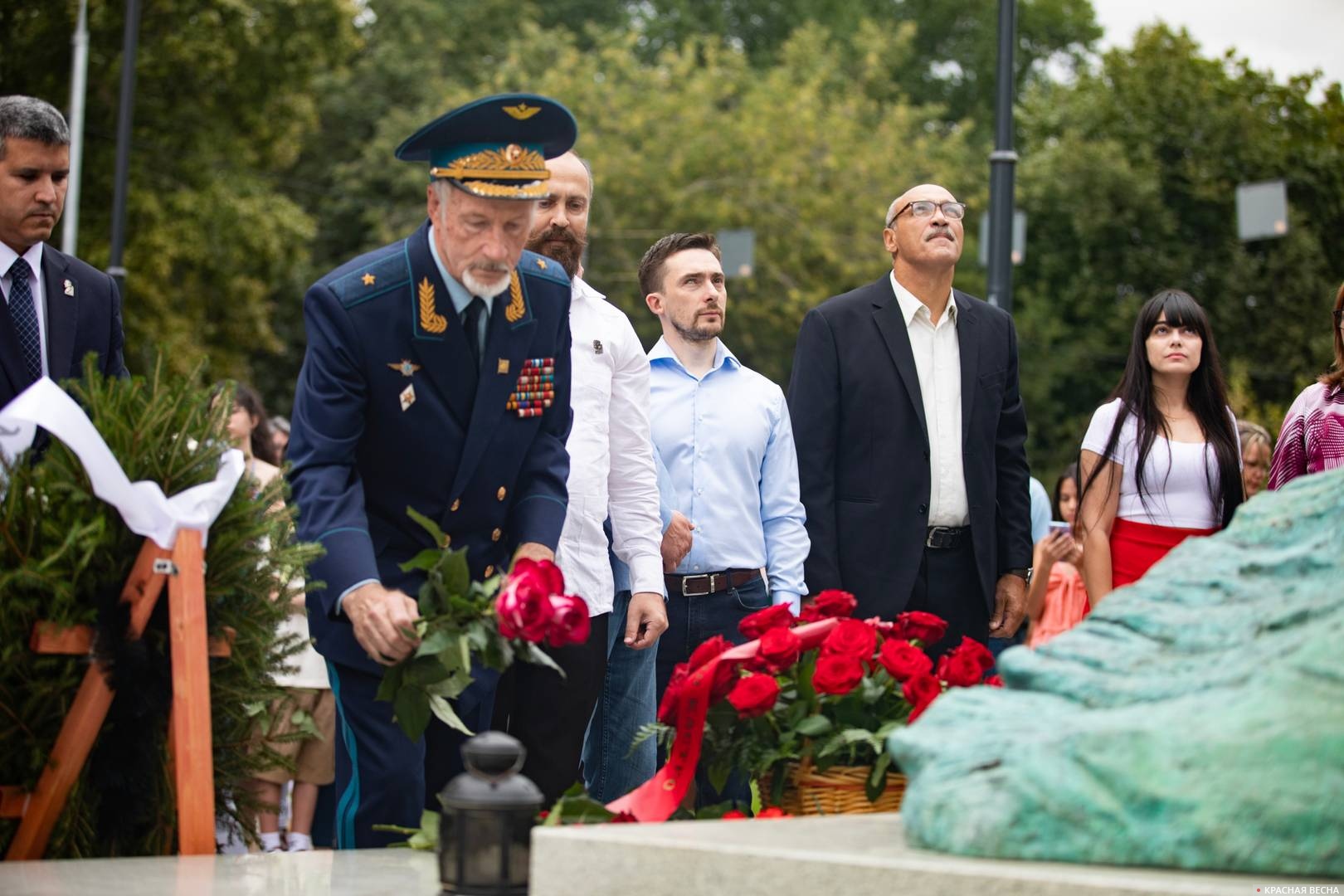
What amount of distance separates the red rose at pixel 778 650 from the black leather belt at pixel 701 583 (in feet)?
5.98

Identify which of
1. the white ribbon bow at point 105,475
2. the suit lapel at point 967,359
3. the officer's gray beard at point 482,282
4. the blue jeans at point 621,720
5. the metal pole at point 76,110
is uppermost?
the metal pole at point 76,110

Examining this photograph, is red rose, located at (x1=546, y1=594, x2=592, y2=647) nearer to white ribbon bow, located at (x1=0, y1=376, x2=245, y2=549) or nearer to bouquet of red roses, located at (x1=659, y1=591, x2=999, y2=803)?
bouquet of red roses, located at (x1=659, y1=591, x2=999, y2=803)

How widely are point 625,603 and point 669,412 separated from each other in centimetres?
108

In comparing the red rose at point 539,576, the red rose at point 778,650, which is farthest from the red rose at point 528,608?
the red rose at point 778,650

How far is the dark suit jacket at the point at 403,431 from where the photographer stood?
197 inches

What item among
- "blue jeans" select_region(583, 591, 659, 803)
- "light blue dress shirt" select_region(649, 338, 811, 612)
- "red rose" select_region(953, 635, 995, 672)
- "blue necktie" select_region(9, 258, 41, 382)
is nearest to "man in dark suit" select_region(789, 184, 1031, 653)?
"light blue dress shirt" select_region(649, 338, 811, 612)

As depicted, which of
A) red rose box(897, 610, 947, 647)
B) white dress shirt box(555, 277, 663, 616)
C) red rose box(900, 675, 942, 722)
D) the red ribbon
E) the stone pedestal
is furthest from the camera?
white dress shirt box(555, 277, 663, 616)

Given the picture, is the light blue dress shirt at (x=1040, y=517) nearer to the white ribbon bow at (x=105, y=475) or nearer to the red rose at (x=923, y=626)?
the red rose at (x=923, y=626)

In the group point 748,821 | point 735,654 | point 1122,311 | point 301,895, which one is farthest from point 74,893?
point 1122,311

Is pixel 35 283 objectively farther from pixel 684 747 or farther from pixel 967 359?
pixel 967 359

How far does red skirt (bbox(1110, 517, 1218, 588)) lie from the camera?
739 centimetres

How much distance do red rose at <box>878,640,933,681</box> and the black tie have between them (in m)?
1.38

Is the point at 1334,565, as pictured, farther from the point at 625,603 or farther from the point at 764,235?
the point at 764,235

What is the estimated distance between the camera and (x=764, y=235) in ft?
119
